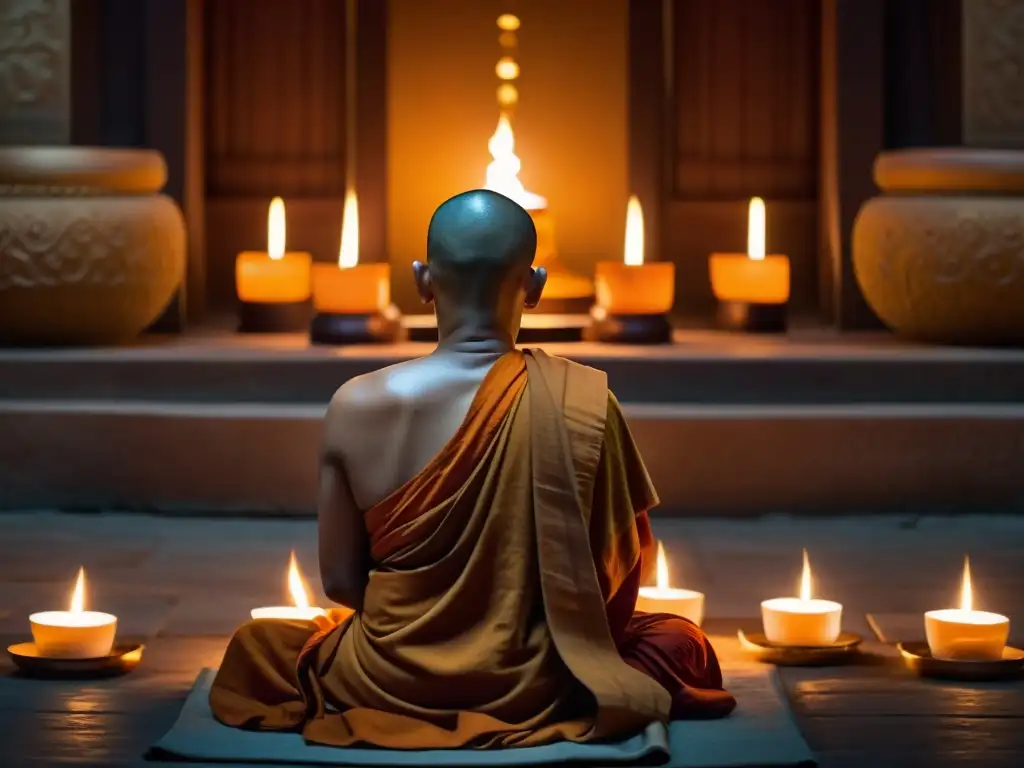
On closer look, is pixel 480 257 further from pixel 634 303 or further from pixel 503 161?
pixel 503 161

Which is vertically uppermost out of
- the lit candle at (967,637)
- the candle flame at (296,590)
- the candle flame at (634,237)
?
the candle flame at (634,237)

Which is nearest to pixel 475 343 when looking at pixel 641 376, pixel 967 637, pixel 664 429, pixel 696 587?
pixel 967 637

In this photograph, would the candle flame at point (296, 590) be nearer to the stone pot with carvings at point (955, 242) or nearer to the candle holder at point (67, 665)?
the candle holder at point (67, 665)

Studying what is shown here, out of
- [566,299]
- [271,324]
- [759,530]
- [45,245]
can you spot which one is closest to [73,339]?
[45,245]

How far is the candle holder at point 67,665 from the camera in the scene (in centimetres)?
349

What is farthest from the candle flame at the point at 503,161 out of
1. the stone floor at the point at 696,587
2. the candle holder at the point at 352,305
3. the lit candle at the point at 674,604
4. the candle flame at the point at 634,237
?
the lit candle at the point at 674,604

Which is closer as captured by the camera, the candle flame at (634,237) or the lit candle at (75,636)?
the lit candle at (75,636)

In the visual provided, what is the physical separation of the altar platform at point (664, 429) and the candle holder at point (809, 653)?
1571 millimetres

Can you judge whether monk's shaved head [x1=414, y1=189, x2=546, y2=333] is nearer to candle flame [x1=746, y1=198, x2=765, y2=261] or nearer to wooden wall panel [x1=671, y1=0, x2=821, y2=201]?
candle flame [x1=746, y1=198, x2=765, y2=261]

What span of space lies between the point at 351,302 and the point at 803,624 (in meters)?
2.62

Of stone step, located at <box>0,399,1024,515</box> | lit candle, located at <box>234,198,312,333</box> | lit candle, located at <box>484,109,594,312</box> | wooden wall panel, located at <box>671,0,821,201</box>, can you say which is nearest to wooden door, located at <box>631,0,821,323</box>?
wooden wall panel, located at <box>671,0,821,201</box>

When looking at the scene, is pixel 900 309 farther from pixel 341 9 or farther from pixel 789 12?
pixel 341 9

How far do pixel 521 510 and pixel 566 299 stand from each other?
369 centimetres

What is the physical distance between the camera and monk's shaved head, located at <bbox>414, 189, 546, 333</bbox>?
3.05 meters
